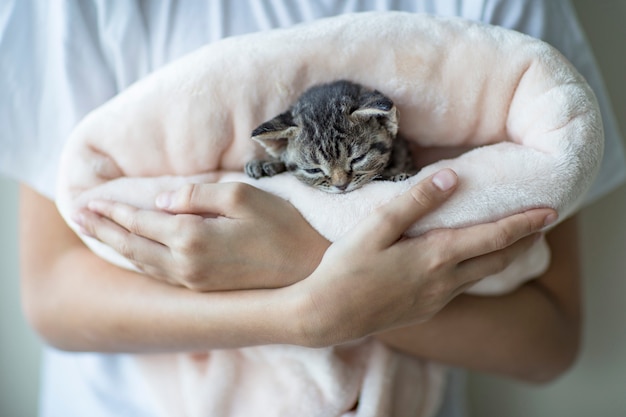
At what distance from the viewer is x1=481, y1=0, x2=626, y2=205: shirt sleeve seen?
3.64 ft

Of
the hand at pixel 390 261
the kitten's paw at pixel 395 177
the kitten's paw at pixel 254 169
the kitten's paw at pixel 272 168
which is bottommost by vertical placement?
the hand at pixel 390 261

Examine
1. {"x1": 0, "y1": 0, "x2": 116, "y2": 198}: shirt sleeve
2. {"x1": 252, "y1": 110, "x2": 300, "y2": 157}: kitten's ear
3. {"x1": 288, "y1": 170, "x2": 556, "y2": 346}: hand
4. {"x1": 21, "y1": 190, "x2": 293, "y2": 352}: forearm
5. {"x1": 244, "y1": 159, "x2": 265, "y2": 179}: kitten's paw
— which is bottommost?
{"x1": 21, "y1": 190, "x2": 293, "y2": 352}: forearm

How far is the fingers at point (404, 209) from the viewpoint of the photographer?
0.87 m

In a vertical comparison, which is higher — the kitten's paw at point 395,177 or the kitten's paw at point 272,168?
the kitten's paw at point 272,168

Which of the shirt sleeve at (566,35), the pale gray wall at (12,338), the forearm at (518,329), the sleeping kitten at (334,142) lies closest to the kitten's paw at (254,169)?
the sleeping kitten at (334,142)

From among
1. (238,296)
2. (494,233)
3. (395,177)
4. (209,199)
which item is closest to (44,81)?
(209,199)

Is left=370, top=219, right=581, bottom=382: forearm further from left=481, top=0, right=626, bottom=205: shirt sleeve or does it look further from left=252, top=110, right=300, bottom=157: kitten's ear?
left=252, top=110, right=300, bottom=157: kitten's ear

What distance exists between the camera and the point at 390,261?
88 cm

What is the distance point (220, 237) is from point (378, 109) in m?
0.32

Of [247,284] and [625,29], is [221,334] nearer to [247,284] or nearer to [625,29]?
[247,284]

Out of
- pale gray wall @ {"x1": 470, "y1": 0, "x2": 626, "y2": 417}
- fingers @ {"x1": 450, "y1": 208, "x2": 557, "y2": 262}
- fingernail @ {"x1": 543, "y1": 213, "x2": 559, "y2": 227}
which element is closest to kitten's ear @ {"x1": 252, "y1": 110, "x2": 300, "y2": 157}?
fingers @ {"x1": 450, "y1": 208, "x2": 557, "y2": 262}

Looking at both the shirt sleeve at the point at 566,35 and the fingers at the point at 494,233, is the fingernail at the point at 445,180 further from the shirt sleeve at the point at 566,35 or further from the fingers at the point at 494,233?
the shirt sleeve at the point at 566,35

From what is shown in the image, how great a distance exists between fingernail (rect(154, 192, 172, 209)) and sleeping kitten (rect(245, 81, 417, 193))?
0.48ft

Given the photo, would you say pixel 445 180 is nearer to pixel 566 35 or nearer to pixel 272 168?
pixel 272 168
